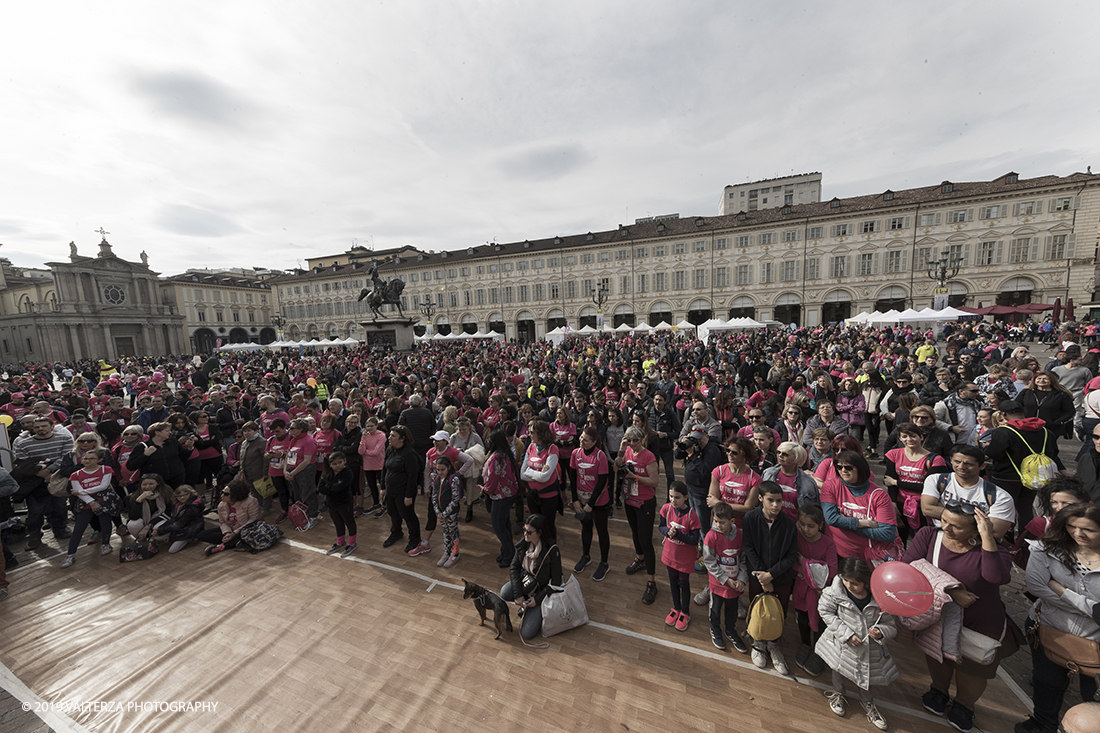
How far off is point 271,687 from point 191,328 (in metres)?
73.0

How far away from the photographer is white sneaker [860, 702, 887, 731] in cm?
302

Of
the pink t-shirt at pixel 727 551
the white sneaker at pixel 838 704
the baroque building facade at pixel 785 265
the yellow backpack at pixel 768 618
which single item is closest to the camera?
the white sneaker at pixel 838 704

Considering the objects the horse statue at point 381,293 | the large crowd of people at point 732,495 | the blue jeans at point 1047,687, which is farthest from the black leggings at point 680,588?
the horse statue at point 381,293

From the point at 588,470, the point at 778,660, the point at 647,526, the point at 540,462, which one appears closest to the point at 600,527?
the point at 647,526

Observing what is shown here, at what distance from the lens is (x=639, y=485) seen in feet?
14.7

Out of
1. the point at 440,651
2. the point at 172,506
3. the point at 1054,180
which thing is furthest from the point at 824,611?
the point at 1054,180

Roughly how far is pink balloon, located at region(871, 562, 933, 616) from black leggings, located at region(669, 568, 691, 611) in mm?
1622

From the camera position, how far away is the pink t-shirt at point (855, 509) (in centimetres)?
352

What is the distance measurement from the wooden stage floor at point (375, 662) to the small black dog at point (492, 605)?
0.53 feet

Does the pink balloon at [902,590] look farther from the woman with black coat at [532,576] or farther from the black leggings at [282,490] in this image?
the black leggings at [282,490]

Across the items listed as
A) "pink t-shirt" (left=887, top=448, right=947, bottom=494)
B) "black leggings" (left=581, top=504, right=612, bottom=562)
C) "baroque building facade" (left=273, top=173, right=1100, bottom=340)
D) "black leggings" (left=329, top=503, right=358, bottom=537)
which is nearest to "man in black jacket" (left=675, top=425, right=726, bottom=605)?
"black leggings" (left=581, top=504, right=612, bottom=562)

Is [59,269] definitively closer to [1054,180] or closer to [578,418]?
[578,418]

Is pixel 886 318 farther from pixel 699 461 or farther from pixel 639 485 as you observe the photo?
pixel 639 485

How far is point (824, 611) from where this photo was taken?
314 cm
